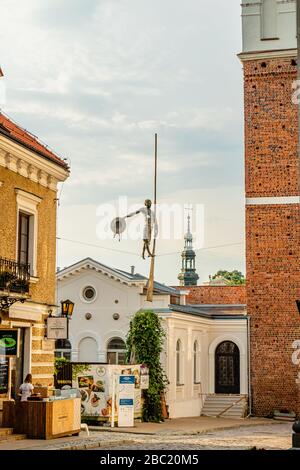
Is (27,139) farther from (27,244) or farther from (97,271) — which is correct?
(97,271)

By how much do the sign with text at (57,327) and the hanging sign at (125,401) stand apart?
13.8 ft

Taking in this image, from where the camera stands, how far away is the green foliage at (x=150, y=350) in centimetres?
3050

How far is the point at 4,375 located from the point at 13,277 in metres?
2.67

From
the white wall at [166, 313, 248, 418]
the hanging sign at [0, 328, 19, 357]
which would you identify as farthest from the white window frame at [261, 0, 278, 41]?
the hanging sign at [0, 328, 19, 357]

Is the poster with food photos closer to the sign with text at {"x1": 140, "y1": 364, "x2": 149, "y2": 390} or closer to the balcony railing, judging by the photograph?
the sign with text at {"x1": 140, "y1": 364, "x2": 149, "y2": 390}

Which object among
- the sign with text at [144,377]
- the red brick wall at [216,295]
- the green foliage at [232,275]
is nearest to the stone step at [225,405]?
the sign with text at [144,377]

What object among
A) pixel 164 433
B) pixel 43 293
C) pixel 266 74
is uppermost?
pixel 266 74

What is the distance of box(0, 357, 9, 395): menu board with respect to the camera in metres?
22.0

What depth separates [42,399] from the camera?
21078 millimetres

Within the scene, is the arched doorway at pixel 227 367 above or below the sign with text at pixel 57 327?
below

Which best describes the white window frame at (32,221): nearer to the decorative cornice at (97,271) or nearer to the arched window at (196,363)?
the decorative cornice at (97,271)

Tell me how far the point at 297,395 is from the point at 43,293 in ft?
48.6
